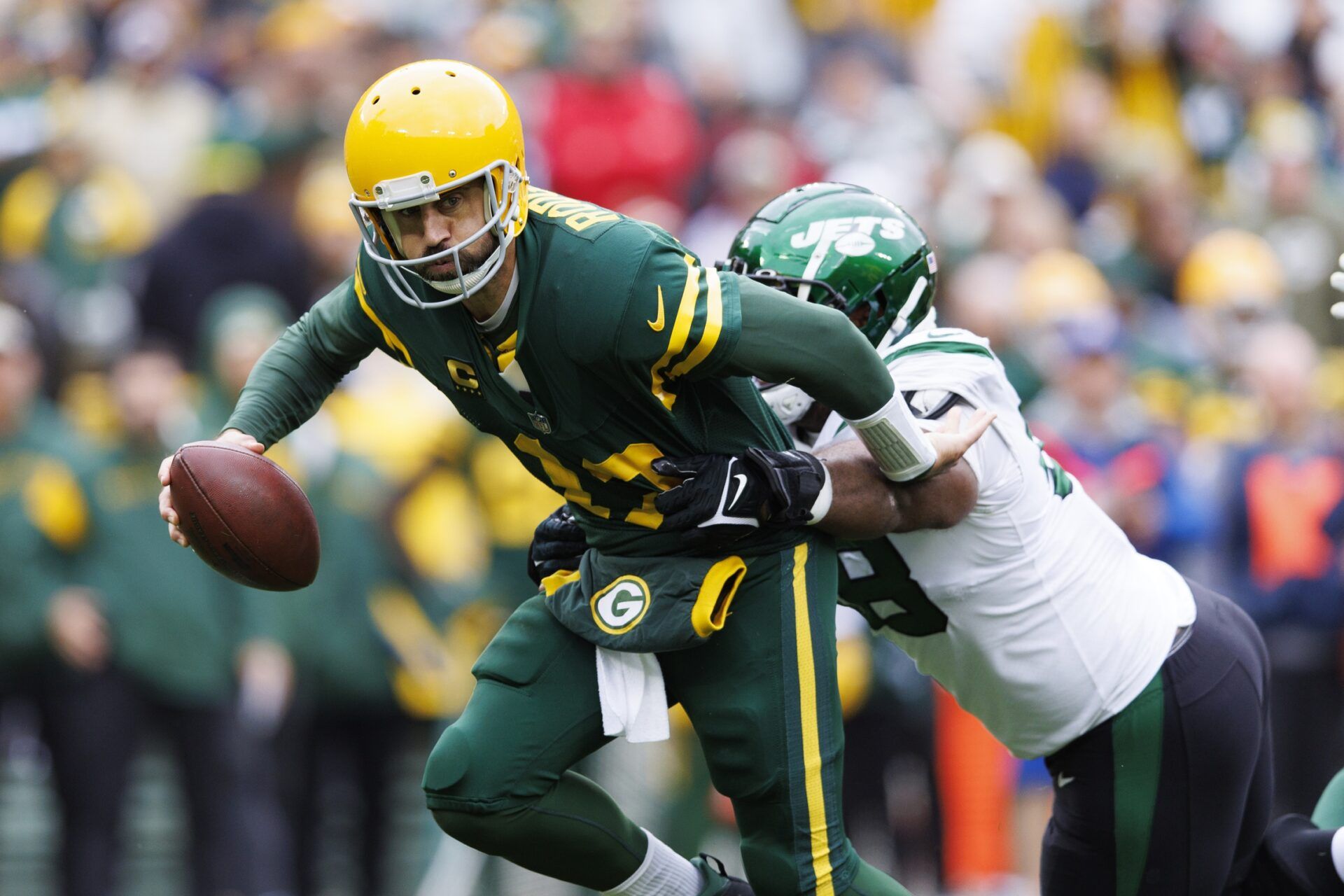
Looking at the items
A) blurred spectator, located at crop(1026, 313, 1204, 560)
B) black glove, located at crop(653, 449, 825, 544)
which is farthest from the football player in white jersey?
blurred spectator, located at crop(1026, 313, 1204, 560)

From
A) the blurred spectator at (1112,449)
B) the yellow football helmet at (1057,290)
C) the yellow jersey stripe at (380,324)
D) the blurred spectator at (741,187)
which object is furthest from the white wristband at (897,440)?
the blurred spectator at (741,187)

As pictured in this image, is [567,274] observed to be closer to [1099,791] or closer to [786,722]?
[786,722]

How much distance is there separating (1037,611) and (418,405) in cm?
370

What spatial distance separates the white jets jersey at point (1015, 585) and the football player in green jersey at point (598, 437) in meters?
0.17

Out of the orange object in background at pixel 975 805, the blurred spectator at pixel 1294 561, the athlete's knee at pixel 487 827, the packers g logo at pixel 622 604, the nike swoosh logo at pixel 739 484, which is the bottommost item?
the orange object in background at pixel 975 805

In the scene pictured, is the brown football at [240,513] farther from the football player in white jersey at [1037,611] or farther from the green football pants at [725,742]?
the football player in white jersey at [1037,611]

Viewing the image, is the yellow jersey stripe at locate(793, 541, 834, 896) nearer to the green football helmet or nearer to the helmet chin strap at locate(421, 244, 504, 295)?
the green football helmet

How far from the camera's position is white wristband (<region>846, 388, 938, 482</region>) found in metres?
3.51

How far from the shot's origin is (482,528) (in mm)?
6879

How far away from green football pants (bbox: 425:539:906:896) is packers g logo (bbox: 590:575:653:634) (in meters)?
0.12

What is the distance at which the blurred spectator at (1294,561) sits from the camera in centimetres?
691

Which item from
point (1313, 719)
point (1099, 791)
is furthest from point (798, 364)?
point (1313, 719)

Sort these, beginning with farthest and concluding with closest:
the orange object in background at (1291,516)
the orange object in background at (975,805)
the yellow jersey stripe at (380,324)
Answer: the orange object in background at (975,805) < the orange object in background at (1291,516) < the yellow jersey stripe at (380,324)

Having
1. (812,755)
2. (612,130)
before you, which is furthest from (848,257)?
(612,130)
